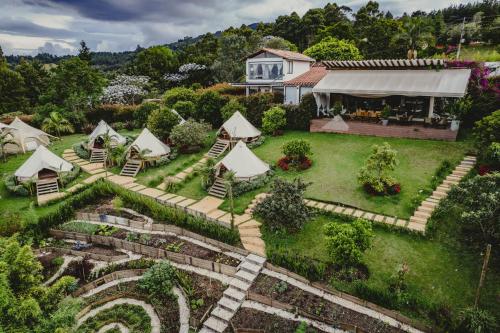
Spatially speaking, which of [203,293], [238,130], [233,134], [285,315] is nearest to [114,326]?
[203,293]

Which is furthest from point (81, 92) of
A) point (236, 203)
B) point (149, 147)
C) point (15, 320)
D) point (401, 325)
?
point (401, 325)

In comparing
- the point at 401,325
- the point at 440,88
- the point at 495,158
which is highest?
the point at 440,88

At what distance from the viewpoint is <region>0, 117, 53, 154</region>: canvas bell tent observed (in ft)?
96.8

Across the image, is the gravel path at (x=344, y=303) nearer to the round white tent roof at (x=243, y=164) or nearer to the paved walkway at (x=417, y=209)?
the paved walkway at (x=417, y=209)

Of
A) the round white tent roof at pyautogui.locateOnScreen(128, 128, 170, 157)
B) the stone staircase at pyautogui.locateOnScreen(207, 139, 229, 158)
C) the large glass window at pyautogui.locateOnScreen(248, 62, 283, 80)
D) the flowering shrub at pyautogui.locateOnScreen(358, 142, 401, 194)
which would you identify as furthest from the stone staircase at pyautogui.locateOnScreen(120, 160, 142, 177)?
the large glass window at pyautogui.locateOnScreen(248, 62, 283, 80)

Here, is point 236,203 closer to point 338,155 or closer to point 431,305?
point 338,155

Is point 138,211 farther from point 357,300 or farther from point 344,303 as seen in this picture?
point 357,300

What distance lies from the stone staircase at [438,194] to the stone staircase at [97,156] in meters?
24.0

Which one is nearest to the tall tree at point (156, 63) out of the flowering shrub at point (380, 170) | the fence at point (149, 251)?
the fence at point (149, 251)

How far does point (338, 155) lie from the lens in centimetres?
2234

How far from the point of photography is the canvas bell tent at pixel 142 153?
24281 mm

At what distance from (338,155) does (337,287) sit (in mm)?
11822

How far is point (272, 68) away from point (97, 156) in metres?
19.2

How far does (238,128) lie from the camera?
87.4 feet
